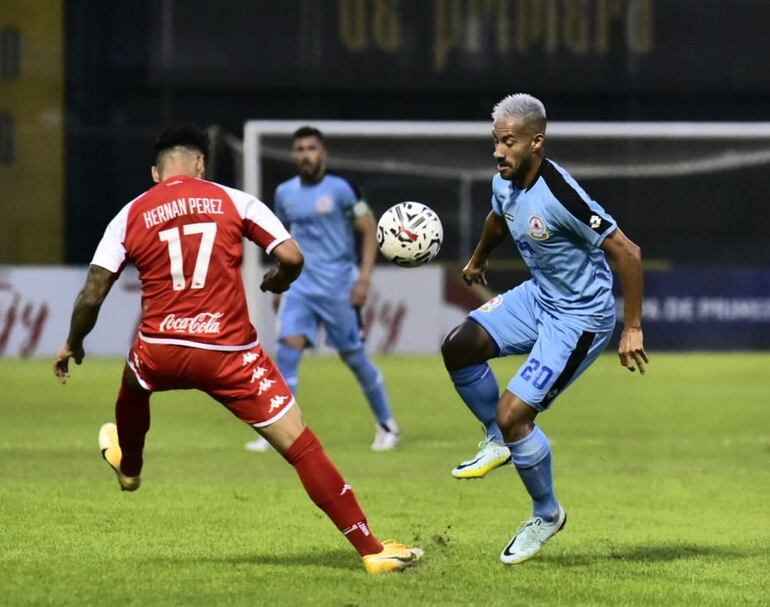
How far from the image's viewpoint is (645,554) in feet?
24.2

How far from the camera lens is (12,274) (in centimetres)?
2048

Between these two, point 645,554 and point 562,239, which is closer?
point 562,239

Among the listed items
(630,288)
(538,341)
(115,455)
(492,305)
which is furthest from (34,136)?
(630,288)

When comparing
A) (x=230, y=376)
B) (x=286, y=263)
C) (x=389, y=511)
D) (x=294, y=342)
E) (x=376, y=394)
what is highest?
(x=286, y=263)

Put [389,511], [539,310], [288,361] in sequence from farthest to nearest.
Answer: [288,361]
[389,511]
[539,310]

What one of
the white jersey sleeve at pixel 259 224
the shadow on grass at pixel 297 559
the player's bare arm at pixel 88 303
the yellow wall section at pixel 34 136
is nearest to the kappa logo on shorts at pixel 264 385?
the white jersey sleeve at pixel 259 224

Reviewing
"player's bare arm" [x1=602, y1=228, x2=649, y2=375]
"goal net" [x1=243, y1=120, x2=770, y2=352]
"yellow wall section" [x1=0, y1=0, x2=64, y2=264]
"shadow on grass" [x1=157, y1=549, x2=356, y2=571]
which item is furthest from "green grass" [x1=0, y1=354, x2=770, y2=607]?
"yellow wall section" [x1=0, y1=0, x2=64, y2=264]

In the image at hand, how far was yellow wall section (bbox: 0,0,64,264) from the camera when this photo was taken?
75.9 ft

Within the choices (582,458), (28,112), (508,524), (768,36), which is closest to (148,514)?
(508,524)

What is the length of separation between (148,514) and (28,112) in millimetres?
16641

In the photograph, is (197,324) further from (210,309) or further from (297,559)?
(297,559)

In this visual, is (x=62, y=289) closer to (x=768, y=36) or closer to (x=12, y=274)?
(x=12, y=274)

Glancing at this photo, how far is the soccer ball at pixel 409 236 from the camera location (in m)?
7.58

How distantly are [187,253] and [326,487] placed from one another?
3.67 ft
